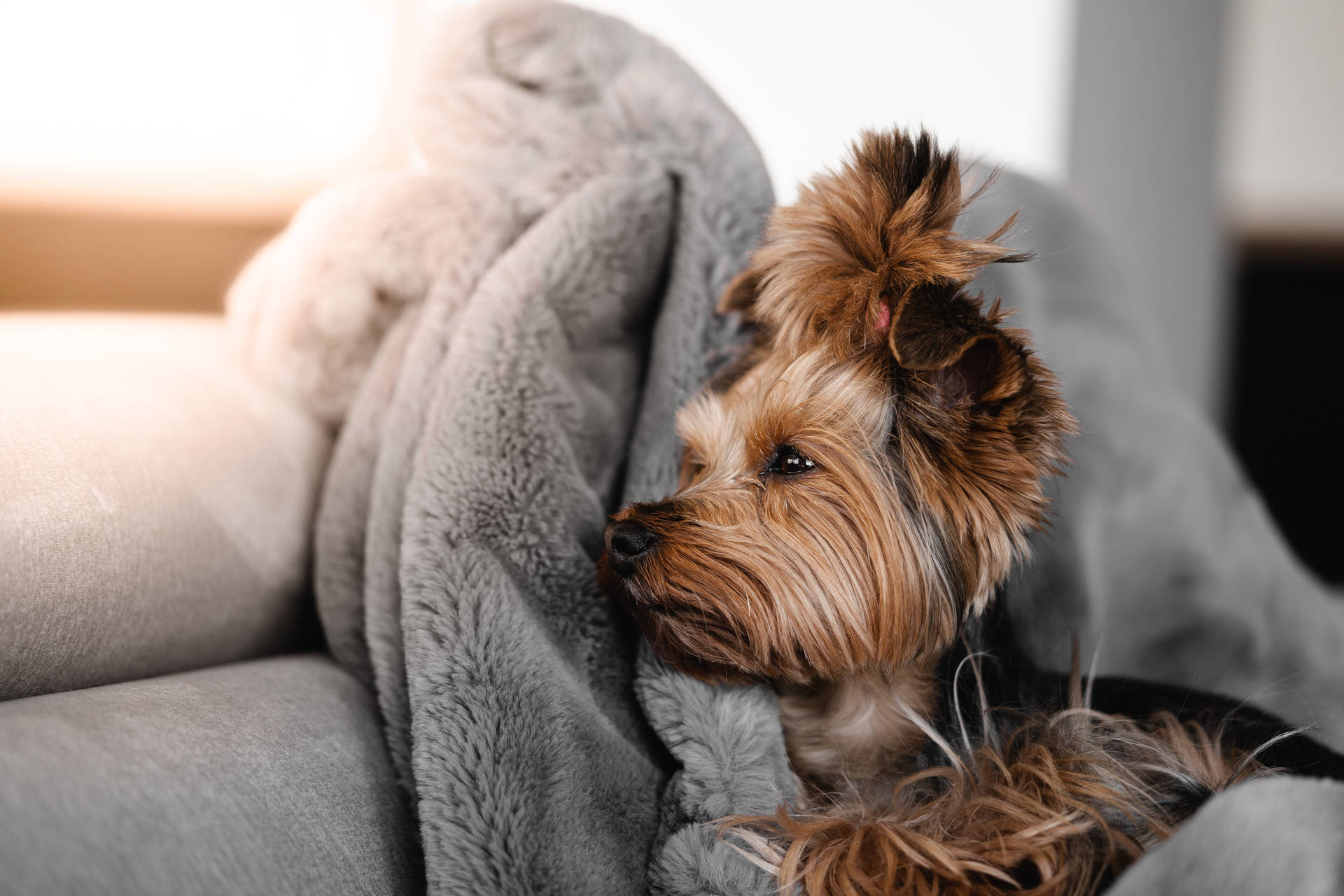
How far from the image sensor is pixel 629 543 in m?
0.79

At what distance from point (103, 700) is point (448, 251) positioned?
546mm

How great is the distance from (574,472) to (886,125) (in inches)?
44.2

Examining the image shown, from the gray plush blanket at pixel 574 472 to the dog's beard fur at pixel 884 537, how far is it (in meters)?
0.08

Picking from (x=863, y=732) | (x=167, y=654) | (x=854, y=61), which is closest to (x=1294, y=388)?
(x=854, y=61)

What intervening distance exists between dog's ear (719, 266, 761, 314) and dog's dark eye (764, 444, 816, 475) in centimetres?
17

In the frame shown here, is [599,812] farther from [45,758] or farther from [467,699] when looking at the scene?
[45,758]

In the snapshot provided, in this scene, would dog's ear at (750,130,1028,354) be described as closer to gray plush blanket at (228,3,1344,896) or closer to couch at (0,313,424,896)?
gray plush blanket at (228,3,1344,896)

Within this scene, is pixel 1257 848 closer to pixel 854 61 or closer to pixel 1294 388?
pixel 854 61

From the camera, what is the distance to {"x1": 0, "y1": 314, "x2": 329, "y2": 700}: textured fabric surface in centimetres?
69

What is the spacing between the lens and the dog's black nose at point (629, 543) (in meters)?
0.79

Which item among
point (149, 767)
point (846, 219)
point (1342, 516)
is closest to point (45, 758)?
point (149, 767)

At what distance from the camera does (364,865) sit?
2.30ft

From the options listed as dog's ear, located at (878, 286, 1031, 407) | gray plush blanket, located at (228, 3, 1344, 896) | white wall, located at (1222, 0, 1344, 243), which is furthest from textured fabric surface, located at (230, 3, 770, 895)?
white wall, located at (1222, 0, 1344, 243)

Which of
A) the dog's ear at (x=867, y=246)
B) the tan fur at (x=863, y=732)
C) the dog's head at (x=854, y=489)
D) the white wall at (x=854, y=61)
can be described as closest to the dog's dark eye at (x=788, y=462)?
the dog's head at (x=854, y=489)
